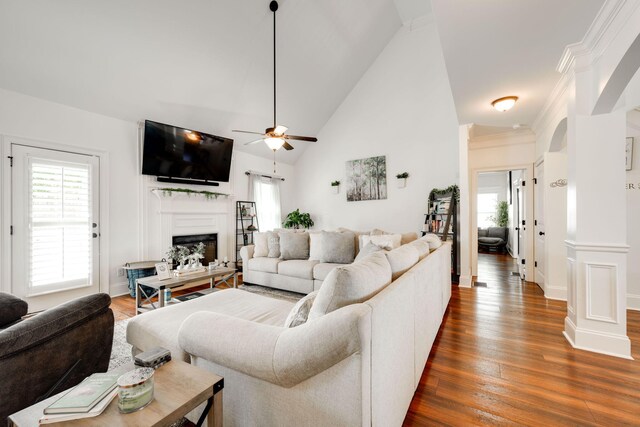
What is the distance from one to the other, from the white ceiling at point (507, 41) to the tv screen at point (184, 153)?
13.3 feet

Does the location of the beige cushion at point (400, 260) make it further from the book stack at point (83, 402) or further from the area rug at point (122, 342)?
the area rug at point (122, 342)

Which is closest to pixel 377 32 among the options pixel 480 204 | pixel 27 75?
pixel 27 75

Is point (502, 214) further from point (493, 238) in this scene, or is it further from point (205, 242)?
point (205, 242)

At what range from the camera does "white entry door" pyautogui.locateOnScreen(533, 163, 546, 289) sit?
407 centimetres

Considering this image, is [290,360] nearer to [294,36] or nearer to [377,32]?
[294,36]

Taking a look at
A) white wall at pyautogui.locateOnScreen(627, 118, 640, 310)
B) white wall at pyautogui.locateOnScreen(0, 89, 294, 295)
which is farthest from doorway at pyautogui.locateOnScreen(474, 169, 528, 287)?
white wall at pyautogui.locateOnScreen(0, 89, 294, 295)

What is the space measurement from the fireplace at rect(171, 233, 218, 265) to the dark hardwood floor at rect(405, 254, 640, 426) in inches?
163

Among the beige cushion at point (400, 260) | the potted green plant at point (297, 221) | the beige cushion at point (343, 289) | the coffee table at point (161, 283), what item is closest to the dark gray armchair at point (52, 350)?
the beige cushion at point (343, 289)

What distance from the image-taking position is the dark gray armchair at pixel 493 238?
7.72 m

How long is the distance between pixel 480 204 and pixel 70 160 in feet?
34.2

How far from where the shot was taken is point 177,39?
11.5ft

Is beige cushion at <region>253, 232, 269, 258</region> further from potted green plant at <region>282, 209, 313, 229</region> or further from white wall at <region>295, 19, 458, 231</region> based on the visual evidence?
white wall at <region>295, 19, 458, 231</region>

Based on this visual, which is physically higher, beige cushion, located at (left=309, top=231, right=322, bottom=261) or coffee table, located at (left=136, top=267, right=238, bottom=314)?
beige cushion, located at (left=309, top=231, right=322, bottom=261)

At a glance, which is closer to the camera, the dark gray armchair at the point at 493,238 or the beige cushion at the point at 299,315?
the beige cushion at the point at 299,315
